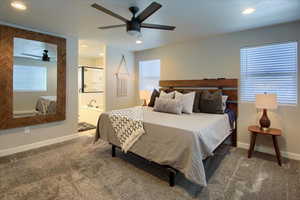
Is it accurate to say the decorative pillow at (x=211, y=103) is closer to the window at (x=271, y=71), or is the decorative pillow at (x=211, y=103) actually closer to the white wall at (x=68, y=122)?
the window at (x=271, y=71)

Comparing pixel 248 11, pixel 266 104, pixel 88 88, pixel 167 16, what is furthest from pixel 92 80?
pixel 266 104

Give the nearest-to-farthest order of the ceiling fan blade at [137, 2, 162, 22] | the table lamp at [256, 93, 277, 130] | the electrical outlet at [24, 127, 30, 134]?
the ceiling fan blade at [137, 2, 162, 22] → the table lamp at [256, 93, 277, 130] → the electrical outlet at [24, 127, 30, 134]

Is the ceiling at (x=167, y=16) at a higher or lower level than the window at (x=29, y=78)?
higher

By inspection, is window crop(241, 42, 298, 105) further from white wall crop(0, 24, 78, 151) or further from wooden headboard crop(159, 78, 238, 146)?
white wall crop(0, 24, 78, 151)

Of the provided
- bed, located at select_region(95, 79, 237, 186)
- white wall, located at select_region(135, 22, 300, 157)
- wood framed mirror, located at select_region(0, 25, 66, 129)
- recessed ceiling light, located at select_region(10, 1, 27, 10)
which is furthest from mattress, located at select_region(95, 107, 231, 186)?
recessed ceiling light, located at select_region(10, 1, 27, 10)

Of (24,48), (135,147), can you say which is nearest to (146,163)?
(135,147)

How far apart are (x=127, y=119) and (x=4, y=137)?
2.40 metres

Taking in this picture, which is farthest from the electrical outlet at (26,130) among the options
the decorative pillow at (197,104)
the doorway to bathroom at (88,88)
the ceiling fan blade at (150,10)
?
the decorative pillow at (197,104)

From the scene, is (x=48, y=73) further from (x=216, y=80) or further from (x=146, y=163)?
(x=216, y=80)

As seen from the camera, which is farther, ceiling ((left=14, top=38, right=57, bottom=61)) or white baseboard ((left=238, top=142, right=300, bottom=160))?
A: ceiling ((left=14, top=38, right=57, bottom=61))

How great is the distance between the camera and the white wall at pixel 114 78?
14.9 ft

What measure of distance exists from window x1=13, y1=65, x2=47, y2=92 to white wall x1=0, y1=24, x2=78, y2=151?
506 mm

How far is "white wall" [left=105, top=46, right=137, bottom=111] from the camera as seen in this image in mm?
4531

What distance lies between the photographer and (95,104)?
6.07 meters
